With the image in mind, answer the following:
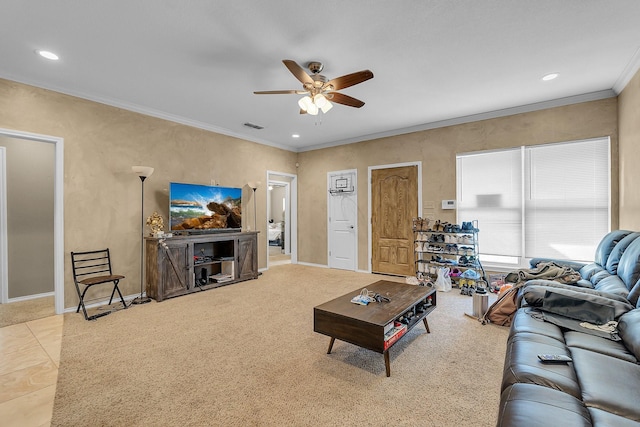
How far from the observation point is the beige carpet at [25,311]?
3471 millimetres

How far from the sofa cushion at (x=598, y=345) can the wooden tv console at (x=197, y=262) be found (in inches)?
175

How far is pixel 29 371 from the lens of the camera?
7.67ft

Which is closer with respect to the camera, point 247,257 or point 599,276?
point 599,276

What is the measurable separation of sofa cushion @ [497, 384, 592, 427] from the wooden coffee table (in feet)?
3.00

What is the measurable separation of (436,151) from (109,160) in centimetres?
519

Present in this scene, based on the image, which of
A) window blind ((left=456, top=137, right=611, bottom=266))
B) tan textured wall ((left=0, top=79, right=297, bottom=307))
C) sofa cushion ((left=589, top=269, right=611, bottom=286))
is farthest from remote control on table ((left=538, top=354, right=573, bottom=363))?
tan textured wall ((left=0, top=79, right=297, bottom=307))

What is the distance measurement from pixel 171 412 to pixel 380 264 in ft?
15.1

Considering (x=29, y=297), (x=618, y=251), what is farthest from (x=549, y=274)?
(x=29, y=297)

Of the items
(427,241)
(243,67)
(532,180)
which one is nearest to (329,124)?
(243,67)

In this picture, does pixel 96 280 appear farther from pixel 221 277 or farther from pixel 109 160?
pixel 221 277

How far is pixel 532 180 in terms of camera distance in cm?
445

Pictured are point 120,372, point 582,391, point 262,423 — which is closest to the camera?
point 582,391

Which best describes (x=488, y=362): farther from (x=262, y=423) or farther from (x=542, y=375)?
(x=262, y=423)

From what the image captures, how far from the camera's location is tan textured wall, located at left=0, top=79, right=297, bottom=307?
→ 11.6 feet
